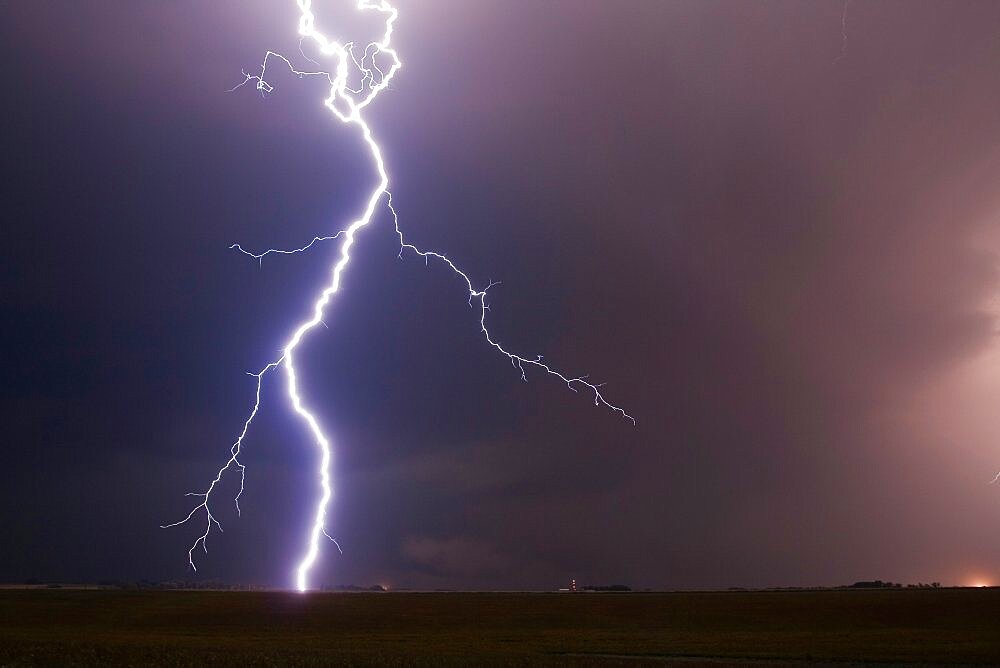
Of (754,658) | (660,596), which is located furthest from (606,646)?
(660,596)

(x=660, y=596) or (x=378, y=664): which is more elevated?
(x=660, y=596)

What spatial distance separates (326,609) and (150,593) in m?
19.8

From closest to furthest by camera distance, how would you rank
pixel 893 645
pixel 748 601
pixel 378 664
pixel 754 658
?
pixel 378 664 → pixel 754 658 → pixel 893 645 → pixel 748 601

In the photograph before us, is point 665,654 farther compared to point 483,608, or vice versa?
point 483,608

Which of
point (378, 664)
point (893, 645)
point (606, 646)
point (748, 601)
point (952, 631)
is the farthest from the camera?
point (748, 601)

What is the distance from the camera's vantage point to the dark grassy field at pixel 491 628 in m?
24.6

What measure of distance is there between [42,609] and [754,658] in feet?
127

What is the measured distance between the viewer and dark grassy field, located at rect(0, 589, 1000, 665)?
80.8 ft

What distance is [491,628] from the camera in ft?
125

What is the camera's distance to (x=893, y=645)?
91.0 ft

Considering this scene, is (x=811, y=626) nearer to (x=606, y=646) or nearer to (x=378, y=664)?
(x=606, y=646)

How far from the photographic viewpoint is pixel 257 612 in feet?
152

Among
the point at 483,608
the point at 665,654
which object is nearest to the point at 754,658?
the point at 665,654

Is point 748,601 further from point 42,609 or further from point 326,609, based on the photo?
point 42,609
